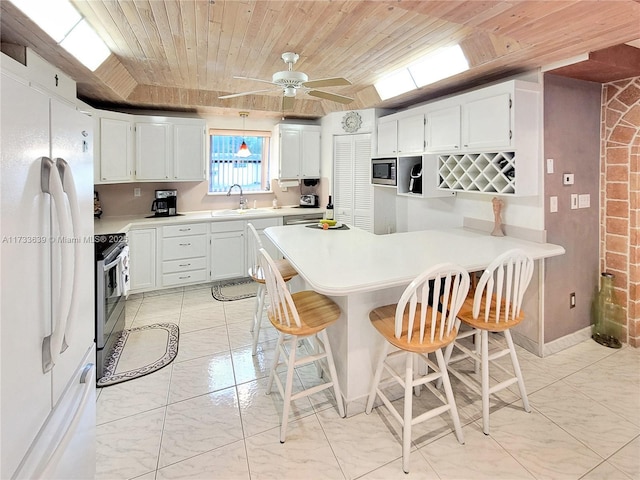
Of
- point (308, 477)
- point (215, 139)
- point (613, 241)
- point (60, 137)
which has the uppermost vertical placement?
point (215, 139)

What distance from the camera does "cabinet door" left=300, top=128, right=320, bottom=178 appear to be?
17.1 feet

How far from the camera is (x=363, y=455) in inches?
71.8

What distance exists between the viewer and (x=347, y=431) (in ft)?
6.55

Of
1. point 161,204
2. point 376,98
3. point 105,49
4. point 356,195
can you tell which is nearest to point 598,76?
point 376,98

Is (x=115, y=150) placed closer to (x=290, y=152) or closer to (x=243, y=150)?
(x=243, y=150)

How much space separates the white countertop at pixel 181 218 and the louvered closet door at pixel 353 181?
44cm

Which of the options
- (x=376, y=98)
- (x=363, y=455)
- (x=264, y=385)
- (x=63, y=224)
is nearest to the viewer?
(x=63, y=224)

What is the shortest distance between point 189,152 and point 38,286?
3970mm

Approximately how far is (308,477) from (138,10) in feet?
9.49

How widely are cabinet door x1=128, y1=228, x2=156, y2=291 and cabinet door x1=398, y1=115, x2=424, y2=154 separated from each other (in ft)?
10.5

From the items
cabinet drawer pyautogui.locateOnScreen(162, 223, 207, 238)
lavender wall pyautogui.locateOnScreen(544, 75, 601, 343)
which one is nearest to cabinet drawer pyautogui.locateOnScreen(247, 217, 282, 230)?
cabinet drawer pyautogui.locateOnScreen(162, 223, 207, 238)

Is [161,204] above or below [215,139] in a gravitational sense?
below

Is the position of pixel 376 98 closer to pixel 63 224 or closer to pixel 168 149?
pixel 168 149

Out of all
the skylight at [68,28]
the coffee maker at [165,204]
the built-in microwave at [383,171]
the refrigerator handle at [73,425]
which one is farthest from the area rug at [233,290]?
the refrigerator handle at [73,425]
